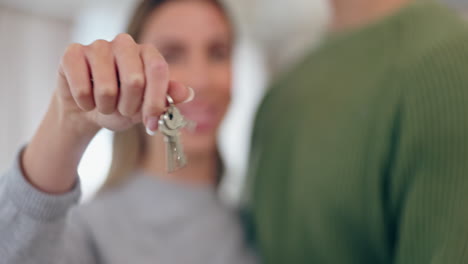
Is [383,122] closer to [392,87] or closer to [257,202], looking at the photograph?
[392,87]

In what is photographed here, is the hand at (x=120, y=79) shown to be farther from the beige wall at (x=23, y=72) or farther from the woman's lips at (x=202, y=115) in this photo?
the woman's lips at (x=202, y=115)

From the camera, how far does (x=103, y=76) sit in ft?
0.69

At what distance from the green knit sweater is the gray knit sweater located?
5 cm

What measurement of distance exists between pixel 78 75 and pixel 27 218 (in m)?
0.11

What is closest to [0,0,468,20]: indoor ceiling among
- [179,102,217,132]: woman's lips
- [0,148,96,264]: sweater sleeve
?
[0,148,96,264]: sweater sleeve

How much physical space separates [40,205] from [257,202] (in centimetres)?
32

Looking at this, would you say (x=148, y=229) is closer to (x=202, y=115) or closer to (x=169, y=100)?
(x=202, y=115)

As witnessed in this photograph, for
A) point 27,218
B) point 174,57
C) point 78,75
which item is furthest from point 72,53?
point 174,57

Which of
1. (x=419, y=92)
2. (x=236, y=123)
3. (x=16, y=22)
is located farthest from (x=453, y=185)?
(x=236, y=123)

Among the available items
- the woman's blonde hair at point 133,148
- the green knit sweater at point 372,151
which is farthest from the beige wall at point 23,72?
the green knit sweater at point 372,151

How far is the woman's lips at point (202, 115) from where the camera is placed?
1.72 ft

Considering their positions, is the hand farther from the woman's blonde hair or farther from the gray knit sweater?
the woman's blonde hair

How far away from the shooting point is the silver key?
0.22 meters

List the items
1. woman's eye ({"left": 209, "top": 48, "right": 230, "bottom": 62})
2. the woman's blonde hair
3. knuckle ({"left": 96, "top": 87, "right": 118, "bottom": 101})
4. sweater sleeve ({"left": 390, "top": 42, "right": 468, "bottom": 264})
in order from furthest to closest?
woman's eye ({"left": 209, "top": 48, "right": 230, "bottom": 62}), the woman's blonde hair, sweater sleeve ({"left": 390, "top": 42, "right": 468, "bottom": 264}), knuckle ({"left": 96, "top": 87, "right": 118, "bottom": 101})
